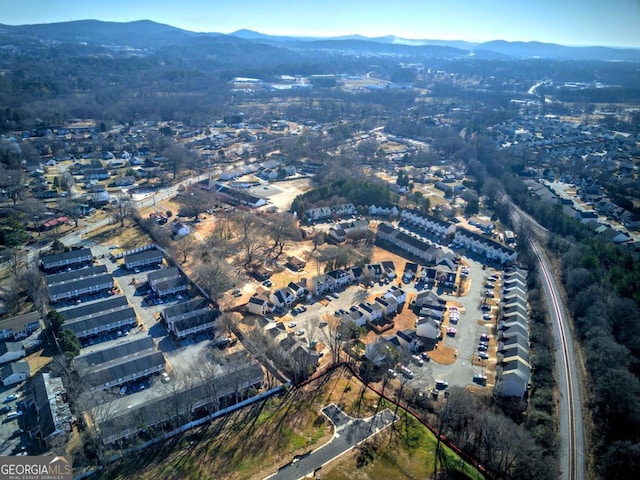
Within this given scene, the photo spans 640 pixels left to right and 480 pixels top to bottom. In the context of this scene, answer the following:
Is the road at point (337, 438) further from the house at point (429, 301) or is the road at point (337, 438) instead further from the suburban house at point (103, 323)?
the suburban house at point (103, 323)

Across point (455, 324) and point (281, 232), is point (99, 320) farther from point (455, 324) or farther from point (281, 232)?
point (455, 324)

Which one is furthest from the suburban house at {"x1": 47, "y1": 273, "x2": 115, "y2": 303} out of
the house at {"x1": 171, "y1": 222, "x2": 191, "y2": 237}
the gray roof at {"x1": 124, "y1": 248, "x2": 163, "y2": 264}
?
the house at {"x1": 171, "y1": 222, "x2": 191, "y2": 237}

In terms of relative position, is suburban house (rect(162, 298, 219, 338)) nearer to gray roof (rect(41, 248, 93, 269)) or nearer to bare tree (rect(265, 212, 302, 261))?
gray roof (rect(41, 248, 93, 269))

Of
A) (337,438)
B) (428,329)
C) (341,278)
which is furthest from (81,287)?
Answer: (428,329)

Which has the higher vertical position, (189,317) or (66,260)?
(189,317)

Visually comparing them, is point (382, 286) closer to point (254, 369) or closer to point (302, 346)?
point (302, 346)

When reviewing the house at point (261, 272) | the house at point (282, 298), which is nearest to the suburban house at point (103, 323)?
the house at point (282, 298)
